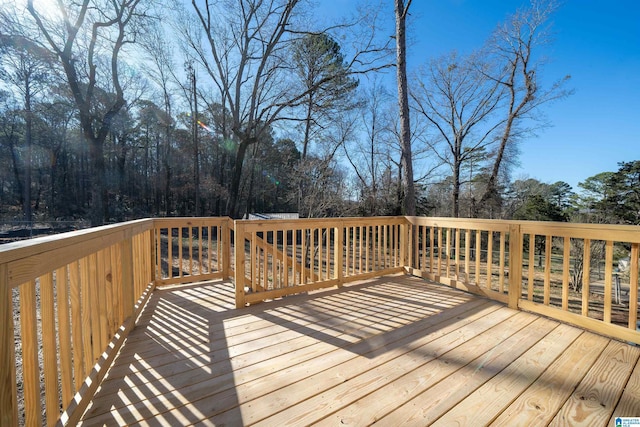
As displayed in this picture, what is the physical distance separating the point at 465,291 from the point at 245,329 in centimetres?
256

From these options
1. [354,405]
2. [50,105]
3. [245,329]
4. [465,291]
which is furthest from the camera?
[50,105]

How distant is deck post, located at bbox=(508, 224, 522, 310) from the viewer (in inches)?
103

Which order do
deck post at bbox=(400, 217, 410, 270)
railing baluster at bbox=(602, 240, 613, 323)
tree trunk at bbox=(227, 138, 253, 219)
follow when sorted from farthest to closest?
tree trunk at bbox=(227, 138, 253, 219)
deck post at bbox=(400, 217, 410, 270)
railing baluster at bbox=(602, 240, 613, 323)

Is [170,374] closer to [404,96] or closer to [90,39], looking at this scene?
[404,96]

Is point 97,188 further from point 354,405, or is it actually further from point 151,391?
point 354,405

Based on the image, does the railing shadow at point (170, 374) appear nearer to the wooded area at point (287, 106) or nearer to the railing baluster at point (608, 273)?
the railing baluster at point (608, 273)

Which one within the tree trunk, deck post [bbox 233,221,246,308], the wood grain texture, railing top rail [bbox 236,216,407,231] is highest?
the tree trunk

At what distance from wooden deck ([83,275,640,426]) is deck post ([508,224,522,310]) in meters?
0.14

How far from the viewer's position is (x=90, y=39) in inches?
355

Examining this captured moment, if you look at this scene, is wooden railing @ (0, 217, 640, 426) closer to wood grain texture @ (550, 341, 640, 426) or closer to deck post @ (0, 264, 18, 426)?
deck post @ (0, 264, 18, 426)

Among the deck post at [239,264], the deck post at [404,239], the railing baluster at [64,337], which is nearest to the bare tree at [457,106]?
the deck post at [404,239]

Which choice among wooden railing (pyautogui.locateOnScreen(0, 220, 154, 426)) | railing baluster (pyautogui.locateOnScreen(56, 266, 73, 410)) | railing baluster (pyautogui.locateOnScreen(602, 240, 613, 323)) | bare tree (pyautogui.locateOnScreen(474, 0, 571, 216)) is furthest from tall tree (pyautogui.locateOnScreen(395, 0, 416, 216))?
bare tree (pyautogui.locateOnScreen(474, 0, 571, 216))

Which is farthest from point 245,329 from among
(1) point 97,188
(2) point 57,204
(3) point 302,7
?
(2) point 57,204

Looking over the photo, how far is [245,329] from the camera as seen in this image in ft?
7.41
